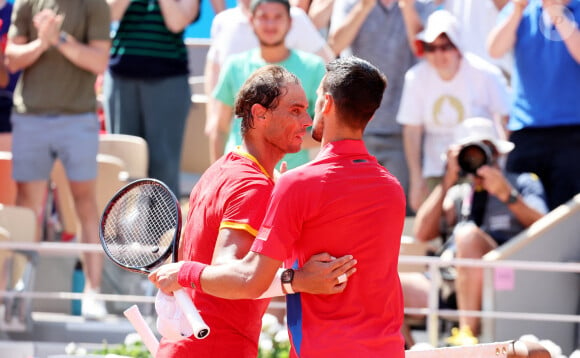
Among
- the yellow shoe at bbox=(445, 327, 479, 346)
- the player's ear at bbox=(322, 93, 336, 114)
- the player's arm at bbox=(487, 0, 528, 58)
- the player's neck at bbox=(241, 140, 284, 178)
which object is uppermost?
the player's arm at bbox=(487, 0, 528, 58)

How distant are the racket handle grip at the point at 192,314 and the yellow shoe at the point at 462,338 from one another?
2.82m

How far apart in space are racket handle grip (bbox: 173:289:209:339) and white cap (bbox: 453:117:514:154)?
351 centimetres

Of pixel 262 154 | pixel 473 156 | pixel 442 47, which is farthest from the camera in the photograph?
pixel 442 47

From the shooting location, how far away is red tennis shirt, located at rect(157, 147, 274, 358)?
3332 millimetres

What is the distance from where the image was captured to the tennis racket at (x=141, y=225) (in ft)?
11.7

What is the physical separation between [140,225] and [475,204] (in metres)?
3.21

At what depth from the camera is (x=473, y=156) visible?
648cm

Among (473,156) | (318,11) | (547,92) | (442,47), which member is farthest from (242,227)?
(318,11)

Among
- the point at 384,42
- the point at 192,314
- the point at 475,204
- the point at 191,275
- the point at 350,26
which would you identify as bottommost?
the point at 475,204

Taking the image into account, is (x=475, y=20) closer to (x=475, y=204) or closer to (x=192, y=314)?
(x=475, y=204)

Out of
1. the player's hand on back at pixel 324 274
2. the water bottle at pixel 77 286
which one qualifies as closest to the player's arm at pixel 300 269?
the player's hand on back at pixel 324 274

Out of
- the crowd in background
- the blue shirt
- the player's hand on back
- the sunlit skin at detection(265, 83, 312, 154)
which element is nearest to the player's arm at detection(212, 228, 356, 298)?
the player's hand on back

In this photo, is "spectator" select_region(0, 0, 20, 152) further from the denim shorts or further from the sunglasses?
the sunglasses

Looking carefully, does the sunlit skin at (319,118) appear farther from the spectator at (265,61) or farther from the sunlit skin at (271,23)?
the sunlit skin at (271,23)
